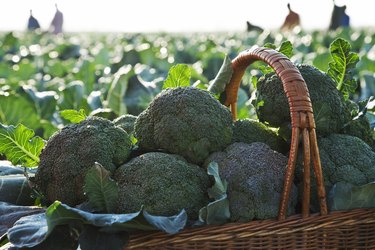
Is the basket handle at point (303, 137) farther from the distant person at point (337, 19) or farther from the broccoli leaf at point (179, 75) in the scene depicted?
the distant person at point (337, 19)

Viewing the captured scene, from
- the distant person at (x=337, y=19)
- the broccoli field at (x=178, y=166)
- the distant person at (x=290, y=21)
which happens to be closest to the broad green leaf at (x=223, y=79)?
the broccoli field at (x=178, y=166)

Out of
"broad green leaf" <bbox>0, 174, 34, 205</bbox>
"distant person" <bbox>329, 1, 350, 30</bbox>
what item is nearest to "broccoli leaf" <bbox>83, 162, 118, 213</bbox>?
"broad green leaf" <bbox>0, 174, 34, 205</bbox>

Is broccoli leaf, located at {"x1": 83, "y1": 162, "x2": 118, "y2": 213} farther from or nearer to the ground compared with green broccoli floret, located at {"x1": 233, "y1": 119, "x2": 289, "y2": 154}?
nearer to the ground

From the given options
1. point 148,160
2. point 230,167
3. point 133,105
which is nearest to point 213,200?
point 230,167

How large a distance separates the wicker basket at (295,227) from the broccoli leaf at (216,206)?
3 centimetres

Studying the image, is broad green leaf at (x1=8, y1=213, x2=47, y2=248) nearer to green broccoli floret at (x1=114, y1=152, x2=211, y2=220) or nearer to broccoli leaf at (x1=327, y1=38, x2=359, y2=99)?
green broccoli floret at (x1=114, y1=152, x2=211, y2=220)

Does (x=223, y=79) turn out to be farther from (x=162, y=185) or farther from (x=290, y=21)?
(x=290, y=21)

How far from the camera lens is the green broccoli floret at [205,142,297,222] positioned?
2.07 m

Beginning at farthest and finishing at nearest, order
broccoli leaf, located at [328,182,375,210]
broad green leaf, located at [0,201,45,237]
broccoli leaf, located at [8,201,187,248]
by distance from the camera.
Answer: broad green leaf, located at [0,201,45,237]
broccoli leaf, located at [328,182,375,210]
broccoli leaf, located at [8,201,187,248]

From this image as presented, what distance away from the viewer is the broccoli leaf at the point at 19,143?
2498 mm

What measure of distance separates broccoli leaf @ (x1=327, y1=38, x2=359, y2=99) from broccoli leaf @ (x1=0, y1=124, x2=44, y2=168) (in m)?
1.32

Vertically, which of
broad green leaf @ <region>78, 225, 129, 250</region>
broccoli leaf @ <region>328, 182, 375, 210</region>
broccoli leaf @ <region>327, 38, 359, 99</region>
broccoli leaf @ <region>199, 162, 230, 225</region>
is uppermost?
broccoli leaf @ <region>327, 38, 359, 99</region>

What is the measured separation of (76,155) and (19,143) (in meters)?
0.39

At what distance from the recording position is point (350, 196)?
214 cm
